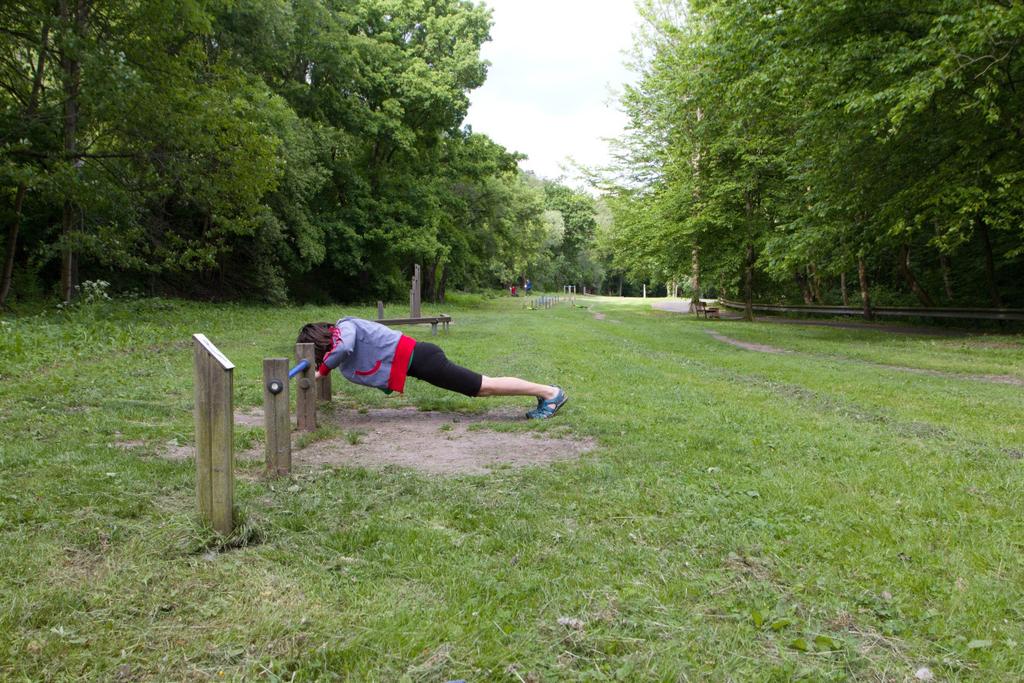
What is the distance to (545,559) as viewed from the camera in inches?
124

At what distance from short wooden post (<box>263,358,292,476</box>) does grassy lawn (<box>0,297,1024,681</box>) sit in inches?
7.8

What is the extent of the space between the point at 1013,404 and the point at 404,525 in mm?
7967

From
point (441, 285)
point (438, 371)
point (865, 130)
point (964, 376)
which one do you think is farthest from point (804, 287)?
point (438, 371)

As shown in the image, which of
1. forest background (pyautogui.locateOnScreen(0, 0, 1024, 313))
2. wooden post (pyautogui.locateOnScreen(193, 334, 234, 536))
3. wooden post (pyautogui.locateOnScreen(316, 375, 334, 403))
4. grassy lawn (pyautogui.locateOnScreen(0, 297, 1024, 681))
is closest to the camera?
grassy lawn (pyautogui.locateOnScreen(0, 297, 1024, 681))

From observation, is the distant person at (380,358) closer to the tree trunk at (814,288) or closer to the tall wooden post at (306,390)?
the tall wooden post at (306,390)

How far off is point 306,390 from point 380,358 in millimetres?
709

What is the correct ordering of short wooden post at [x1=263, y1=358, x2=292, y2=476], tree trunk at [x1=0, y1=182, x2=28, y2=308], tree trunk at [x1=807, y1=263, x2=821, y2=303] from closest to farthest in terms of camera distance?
short wooden post at [x1=263, y1=358, x2=292, y2=476], tree trunk at [x1=0, y1=182, x2=28, y2=308], tree trunk at [x1=807, y1=263, x2=821, y2=303]

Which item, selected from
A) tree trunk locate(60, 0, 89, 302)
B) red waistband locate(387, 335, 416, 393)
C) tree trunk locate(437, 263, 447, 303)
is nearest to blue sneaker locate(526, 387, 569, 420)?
red waistband locate(387, 335, 416, 393)

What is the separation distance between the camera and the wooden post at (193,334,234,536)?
3.16m

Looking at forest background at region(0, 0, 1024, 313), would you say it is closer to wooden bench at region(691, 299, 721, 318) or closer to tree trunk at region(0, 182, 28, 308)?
tree trunk at region(0, 182, 28, 308)

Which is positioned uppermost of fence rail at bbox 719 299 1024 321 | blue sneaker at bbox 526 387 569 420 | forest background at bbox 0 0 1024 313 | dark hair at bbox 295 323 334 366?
forest background at bbox 0 0 1024 313

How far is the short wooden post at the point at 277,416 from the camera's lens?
14.1 feet

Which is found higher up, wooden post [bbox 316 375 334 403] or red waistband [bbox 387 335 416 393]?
red waistband [bbox 387 335 416 393]

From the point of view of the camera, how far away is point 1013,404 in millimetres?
7816
